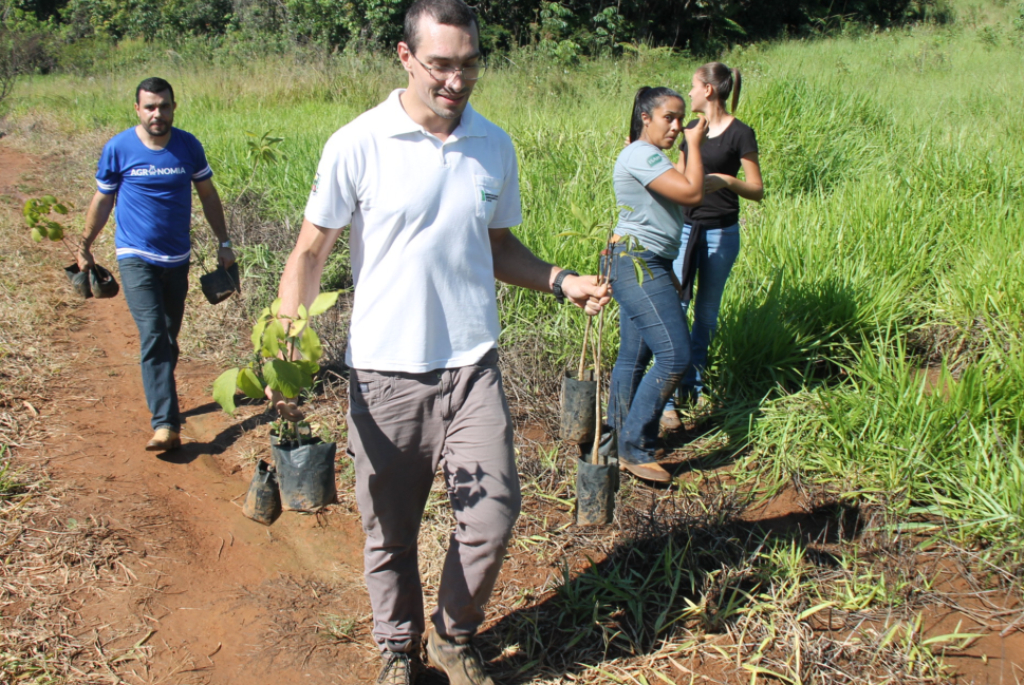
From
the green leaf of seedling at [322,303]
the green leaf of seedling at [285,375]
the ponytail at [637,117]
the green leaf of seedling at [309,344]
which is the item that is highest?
the ponytail at [637,117]

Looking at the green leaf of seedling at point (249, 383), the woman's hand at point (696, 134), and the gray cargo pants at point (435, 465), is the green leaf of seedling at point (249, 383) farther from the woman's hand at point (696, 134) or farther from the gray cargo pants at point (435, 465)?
the woman's hand at point (696, 134)

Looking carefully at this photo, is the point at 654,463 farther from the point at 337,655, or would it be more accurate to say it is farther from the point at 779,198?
the point at 779,198

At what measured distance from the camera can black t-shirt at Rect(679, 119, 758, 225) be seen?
375cm

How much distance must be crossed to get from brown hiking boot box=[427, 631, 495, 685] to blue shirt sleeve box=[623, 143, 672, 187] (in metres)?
1.93

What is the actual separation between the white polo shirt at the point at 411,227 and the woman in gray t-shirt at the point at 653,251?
1.22m

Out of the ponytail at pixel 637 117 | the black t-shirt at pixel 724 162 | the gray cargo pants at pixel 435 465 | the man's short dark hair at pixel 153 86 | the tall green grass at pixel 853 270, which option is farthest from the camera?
the man's short dark hair at pixel 153 86

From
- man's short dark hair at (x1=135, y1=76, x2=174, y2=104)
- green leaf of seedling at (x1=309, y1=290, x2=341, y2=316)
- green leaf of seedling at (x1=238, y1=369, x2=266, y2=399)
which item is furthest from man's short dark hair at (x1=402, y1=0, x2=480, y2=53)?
man's short dark hair at (x1=135, y1=76, x2=174, y2=104)

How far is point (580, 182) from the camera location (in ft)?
18.5

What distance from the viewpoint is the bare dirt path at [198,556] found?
2.52 m

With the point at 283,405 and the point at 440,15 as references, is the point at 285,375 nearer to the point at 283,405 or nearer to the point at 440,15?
the point at 283,405

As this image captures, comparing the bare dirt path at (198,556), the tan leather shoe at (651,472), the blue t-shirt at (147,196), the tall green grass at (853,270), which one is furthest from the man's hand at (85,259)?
the tan leather shoe at (651,472)

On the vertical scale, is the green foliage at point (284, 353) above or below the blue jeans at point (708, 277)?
above

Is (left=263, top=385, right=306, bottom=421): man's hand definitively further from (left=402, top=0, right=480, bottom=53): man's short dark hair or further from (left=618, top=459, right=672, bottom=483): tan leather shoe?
(left=618, top=459, right=672, bottom=483): tan leather shoe

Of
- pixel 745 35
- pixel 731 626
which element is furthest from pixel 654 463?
pixel 745 35
